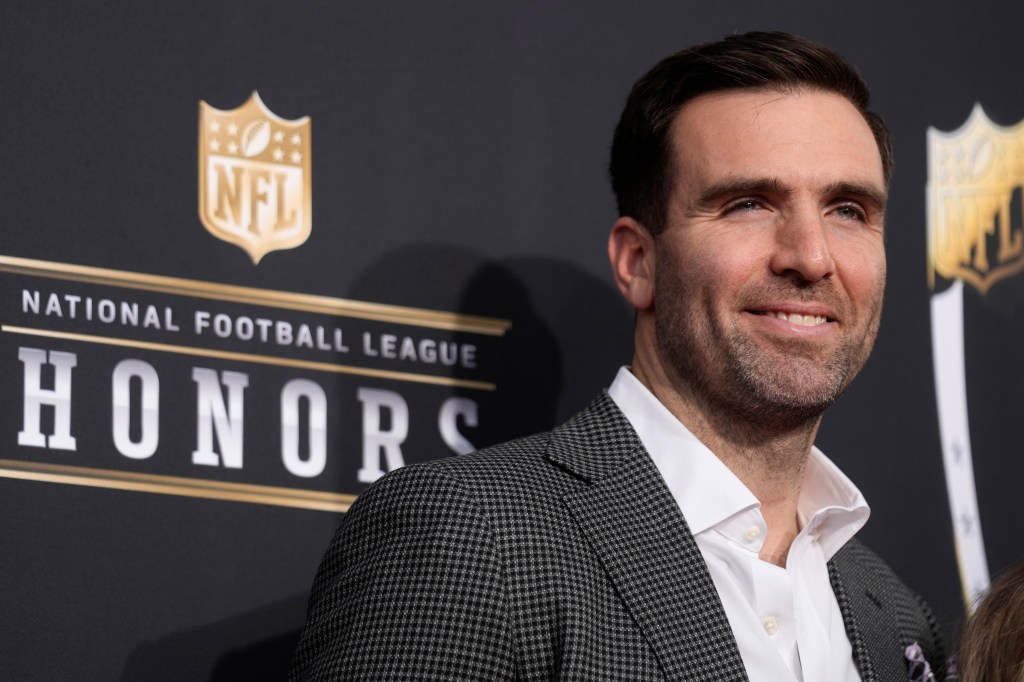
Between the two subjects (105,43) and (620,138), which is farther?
(620,138)

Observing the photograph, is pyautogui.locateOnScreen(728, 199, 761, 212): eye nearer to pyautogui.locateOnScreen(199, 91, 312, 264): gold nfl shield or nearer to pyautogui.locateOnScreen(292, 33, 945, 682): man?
pyautogui.locateOnScreen(292, 33, 945, 682): man

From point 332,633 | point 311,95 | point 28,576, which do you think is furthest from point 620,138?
point 28,576

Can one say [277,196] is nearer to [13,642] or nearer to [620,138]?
[620,138]

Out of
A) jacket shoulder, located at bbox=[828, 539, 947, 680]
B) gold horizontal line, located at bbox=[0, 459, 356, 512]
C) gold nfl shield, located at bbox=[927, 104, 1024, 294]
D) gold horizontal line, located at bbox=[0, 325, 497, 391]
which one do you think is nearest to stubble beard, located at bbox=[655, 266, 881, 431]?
jacket shoulder, located at bbox=[828, 539, 947, 680]

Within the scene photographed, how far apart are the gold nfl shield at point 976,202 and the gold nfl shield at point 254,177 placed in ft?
3.73

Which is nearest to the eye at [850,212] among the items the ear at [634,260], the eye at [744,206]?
the eye at [744,206]

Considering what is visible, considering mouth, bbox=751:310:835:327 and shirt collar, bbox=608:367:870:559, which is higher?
mouth, bbox=751:310:835:327

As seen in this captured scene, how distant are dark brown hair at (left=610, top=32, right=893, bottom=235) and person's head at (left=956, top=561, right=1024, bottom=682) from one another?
0.60m

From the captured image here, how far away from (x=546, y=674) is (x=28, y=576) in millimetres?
604

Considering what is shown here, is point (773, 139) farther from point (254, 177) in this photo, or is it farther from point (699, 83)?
point (254, 177)

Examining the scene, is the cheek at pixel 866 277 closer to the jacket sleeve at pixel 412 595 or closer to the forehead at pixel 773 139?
the forehead at pixel 773 139

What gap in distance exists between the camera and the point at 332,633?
5.05 ft

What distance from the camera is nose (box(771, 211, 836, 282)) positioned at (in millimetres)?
1751

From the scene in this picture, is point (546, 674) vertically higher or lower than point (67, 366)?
lower
